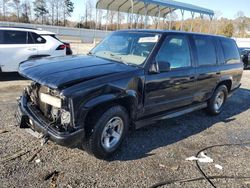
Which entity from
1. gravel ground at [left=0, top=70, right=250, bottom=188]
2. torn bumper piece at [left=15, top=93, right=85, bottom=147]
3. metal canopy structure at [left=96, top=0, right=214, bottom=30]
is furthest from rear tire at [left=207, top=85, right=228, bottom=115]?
metal canopy structure at [left=96, top=0, right=214, bottom=30]

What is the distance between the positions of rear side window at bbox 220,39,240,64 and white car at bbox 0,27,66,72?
18.4ft

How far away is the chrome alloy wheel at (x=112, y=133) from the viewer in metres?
3.95

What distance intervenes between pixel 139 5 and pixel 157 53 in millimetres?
31515

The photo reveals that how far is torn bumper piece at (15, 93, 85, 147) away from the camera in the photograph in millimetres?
Result: 3391

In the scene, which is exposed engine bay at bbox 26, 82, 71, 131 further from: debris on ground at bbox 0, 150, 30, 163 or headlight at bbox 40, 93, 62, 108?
debris on ground at bbox 0, 150, 30, 163

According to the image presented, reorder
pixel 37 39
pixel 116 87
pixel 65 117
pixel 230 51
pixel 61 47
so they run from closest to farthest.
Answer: pixel 65 117 < pixel 116 87 < pixel 230 51 < pixel 37 39 < pixel 61 47

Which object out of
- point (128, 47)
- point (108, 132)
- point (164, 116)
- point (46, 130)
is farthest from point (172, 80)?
point (46, 130)

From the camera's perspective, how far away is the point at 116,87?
3.85 meters

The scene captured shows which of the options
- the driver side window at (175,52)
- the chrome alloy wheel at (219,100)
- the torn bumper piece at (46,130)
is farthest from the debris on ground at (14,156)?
the chrome alloy wheel at (219,100)

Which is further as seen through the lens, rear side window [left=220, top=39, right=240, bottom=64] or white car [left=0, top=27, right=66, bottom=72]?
white car [left=0, top=27, right=66, bottom=72]

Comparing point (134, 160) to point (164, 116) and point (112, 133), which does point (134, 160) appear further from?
point (164, 116)

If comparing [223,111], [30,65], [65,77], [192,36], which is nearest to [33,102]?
[30,65]

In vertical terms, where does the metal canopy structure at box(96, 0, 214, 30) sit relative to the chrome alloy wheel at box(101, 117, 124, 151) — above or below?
above

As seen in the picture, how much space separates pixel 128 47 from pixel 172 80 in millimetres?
995
